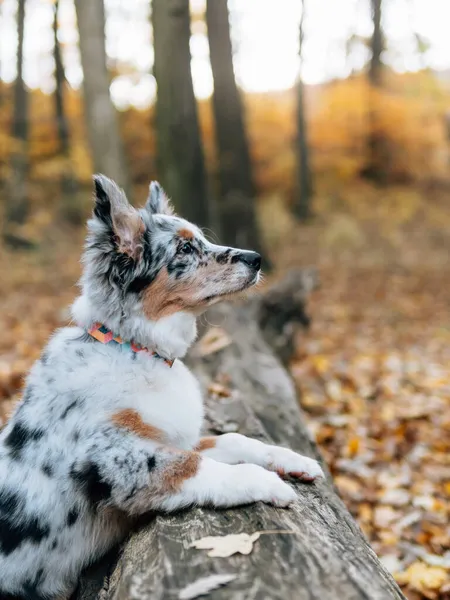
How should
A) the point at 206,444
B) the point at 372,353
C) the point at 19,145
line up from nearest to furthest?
the point at 206,444 < the point at 372,353 < the point at 19,145

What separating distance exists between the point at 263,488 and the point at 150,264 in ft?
4.38

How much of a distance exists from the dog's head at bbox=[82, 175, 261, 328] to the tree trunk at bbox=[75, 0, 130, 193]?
7.03 metres

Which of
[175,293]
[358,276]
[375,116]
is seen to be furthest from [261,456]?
[375,116]

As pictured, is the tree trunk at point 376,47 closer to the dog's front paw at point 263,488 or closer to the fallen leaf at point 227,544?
the dog's front paw at point 263,488

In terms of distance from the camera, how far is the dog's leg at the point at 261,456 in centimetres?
318

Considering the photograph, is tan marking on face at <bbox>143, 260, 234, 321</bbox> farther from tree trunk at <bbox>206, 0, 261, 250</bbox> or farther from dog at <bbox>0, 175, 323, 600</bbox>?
tree trunk at <bbox>206, 0, 261, 250</bbox>

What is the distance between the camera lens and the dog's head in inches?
119

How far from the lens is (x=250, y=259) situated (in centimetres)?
342

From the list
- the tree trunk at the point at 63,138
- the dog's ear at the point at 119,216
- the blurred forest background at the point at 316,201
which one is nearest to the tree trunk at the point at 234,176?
the blurred forest background at the point at 316,201

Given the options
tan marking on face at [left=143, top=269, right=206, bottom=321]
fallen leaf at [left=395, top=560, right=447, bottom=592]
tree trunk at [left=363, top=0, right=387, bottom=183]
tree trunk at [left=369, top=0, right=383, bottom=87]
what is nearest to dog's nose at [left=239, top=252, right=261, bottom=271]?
tan marking on face at [left=143, top=269, right=206, bottom=321]

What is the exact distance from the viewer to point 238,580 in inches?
84.0

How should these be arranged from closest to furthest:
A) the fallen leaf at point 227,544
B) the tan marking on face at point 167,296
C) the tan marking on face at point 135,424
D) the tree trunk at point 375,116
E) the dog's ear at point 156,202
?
the fallen leaf at point 227,544 < the tan marking on face at point 135,424 < the tan marking on face at point 167,296 < the dog's ear at point 156,202 < the tree trunk at point 375,116

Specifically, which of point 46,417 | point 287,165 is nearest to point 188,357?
point 46,417

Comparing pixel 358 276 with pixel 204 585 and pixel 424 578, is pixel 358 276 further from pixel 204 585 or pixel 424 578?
pixel 204 585
